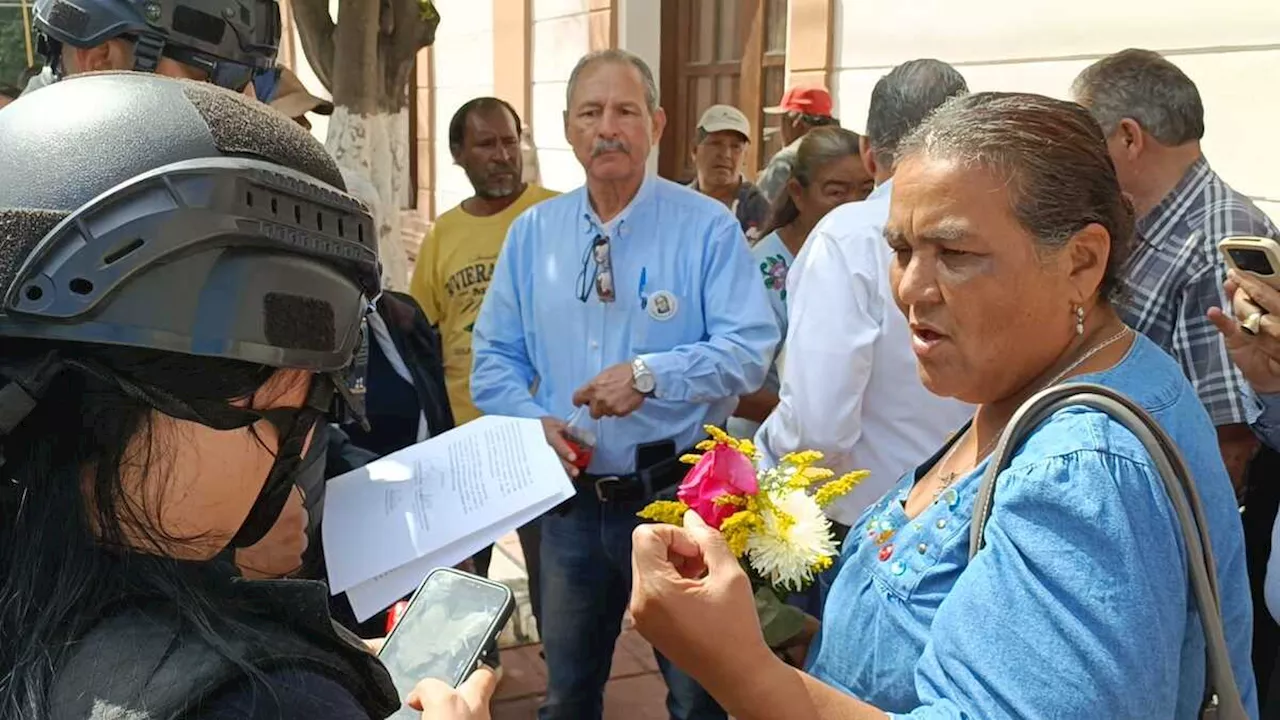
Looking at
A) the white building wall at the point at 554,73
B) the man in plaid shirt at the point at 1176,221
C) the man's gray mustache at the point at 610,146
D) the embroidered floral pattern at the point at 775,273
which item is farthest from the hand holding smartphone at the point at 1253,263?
the white building wall at the point at 554,73

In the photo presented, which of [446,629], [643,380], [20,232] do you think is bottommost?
[643,380]

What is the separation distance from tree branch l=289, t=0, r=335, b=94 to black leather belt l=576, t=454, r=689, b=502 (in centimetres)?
527

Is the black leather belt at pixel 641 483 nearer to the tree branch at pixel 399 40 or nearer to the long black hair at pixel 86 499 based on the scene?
the long black hair at pixel 86 499

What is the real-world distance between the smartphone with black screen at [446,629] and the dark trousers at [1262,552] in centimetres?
222

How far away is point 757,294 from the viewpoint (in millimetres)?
3250

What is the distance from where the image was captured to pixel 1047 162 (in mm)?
1375

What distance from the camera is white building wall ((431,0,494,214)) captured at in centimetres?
1138

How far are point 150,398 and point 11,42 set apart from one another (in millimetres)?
9653

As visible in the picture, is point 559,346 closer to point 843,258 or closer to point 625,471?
point 625,471

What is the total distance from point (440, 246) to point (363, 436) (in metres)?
1.52

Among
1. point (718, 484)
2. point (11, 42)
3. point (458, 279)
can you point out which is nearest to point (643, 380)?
point (718, 484)

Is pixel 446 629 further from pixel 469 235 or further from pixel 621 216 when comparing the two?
pixel 469 235

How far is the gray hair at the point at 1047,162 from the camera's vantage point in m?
1.38

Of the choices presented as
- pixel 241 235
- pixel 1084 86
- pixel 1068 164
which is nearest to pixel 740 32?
pixel 1084 86
